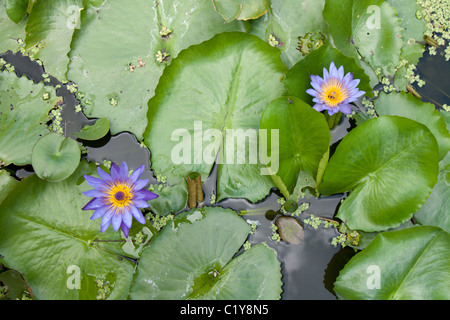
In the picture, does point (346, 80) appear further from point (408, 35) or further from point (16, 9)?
point (16, 9)

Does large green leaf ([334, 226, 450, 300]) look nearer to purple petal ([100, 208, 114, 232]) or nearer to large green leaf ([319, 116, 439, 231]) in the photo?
large green leaf ([319, 116, 439, 231])

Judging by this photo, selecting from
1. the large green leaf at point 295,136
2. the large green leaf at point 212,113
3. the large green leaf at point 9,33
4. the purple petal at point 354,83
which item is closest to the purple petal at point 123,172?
the large green leaf at point 212,113

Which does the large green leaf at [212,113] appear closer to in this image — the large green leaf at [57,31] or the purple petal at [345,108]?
the purple petal at [345,108]

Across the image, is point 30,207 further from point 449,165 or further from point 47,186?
point 449,165

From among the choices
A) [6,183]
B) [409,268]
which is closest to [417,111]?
[409,268]

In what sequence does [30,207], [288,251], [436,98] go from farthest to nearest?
[436,98] < [288,251] < [30,207]
